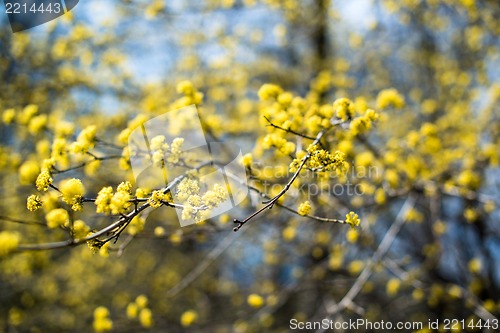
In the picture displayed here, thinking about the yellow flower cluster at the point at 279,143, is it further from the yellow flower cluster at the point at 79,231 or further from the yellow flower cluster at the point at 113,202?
the yellow flower cluster at the point at 79,231

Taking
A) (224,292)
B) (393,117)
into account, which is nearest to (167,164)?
(393,117)

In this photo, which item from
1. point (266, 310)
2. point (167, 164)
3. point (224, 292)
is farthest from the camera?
point (224, 292)

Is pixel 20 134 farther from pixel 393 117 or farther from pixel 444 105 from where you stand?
pixel 444 105

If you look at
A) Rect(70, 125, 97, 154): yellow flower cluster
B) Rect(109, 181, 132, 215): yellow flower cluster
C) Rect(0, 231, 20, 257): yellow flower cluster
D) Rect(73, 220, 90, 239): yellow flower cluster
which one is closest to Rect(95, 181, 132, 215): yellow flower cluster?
Rect(109, 181, 132, 215): yellow flower cluster

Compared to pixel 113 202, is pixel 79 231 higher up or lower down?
lower down

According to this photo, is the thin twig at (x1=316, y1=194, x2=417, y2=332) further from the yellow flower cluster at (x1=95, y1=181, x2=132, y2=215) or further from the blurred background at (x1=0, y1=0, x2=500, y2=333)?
the yellow flower cluster at (x1=95, y1=181, x2=132, y2=215)

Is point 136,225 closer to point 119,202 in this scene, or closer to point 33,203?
point 33,203

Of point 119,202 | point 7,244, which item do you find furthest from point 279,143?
point 7,244
